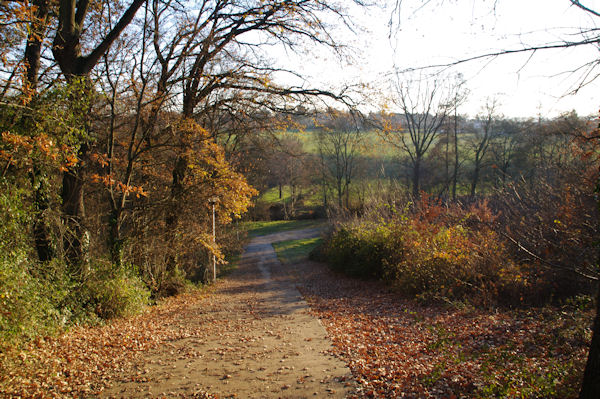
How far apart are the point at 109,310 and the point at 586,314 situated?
28.8ft

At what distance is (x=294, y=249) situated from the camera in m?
26.7

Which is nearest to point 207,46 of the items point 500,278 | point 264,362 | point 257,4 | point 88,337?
point 257,4

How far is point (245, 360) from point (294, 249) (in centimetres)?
→ 2111

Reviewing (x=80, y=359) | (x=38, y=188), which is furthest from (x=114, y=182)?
(x=80, y=359)

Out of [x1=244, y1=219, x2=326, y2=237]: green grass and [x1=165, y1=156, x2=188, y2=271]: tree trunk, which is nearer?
[x1=165, y1=156, x2=188, y2=271]: tree trunk

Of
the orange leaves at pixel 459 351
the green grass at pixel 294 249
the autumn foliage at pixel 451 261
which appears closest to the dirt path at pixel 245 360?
the orange leaves at pixel 459 351

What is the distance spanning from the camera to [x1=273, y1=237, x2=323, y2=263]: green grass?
23.7 meters

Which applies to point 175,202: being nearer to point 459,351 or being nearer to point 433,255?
point 433,255

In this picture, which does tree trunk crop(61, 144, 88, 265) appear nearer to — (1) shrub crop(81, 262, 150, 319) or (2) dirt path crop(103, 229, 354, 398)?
(1) shrub crop(81, 262, 150, 319)

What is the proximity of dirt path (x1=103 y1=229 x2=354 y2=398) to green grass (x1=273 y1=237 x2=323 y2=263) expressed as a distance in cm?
1272

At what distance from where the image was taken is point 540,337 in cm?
539

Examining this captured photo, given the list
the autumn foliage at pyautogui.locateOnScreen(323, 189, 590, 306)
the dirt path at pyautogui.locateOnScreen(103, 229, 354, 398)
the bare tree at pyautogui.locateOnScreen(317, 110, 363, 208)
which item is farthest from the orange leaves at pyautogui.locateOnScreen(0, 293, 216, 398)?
the bare tree at pyautogui.locateOnScreen(317, 110, 363, 208)

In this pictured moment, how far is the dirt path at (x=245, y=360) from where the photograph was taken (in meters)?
4.52

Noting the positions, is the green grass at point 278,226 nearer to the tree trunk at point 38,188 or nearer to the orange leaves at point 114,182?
the orange leaves at point 114,182
